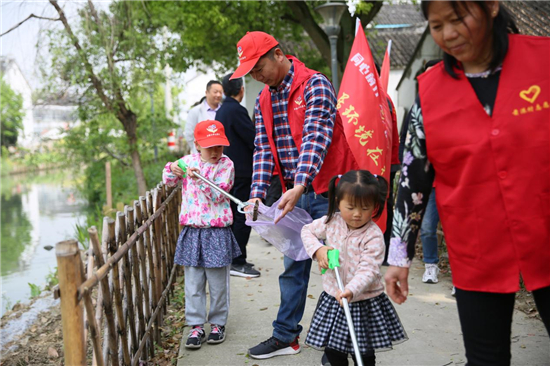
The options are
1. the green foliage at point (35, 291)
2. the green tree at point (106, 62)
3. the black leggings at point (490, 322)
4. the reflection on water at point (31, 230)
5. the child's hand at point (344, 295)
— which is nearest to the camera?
the black leggings at point (490, 322)

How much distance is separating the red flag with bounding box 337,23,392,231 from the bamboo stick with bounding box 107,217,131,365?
8.44 ft

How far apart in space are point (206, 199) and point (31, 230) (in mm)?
11843

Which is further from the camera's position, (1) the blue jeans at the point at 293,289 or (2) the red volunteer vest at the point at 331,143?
(1) the blue jeans at the point at 293,289

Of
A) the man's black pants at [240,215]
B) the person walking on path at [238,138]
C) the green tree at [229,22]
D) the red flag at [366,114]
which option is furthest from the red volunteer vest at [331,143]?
the green tree at [229,22]

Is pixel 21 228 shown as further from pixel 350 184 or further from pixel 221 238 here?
pixel 350 184

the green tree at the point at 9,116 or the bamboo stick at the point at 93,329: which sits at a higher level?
the green tree at the point at 9,116

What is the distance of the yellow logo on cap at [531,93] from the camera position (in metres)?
1.89

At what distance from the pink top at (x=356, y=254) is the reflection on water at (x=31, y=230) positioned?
20.3 ft

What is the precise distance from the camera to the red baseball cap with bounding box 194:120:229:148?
3971 millimetres

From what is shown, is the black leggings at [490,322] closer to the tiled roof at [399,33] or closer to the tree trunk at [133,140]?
the tree trunk at [133,140]

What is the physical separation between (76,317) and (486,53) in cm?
187

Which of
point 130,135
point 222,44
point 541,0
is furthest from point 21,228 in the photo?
point 541,0

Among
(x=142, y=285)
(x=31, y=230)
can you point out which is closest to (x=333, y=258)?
(x=142, y=285)

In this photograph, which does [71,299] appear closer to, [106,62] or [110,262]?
[110,262]
